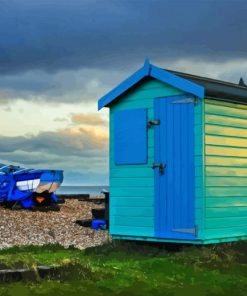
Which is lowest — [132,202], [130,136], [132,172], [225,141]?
[132,202]

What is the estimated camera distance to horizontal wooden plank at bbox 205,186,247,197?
37.0ft

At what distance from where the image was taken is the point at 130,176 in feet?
40.2

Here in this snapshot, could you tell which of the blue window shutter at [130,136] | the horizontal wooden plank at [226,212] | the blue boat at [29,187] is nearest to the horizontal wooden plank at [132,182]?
the blue window shutter at [130,136]

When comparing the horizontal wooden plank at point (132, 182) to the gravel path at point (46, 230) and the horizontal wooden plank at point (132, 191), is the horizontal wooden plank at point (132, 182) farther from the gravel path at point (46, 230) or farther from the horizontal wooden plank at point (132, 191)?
the gravel path at point (46, 230)

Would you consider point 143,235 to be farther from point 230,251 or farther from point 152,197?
point 230,251

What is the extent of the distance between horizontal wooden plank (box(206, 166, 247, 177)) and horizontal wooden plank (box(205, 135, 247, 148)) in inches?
16.5

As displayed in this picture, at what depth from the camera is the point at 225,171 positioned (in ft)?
38.3

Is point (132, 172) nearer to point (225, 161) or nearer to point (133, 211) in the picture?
point (133, 211)

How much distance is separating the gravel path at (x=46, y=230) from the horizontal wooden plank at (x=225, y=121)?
3479 mm

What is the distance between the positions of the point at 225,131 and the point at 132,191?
202 centimetres

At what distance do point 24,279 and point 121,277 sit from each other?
1272 millimetres

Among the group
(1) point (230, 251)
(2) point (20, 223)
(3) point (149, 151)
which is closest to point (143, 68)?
(3) point (149, 151)

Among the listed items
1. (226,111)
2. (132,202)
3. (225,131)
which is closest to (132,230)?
(132,202)

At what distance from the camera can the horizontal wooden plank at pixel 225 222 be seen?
36.8 feet
